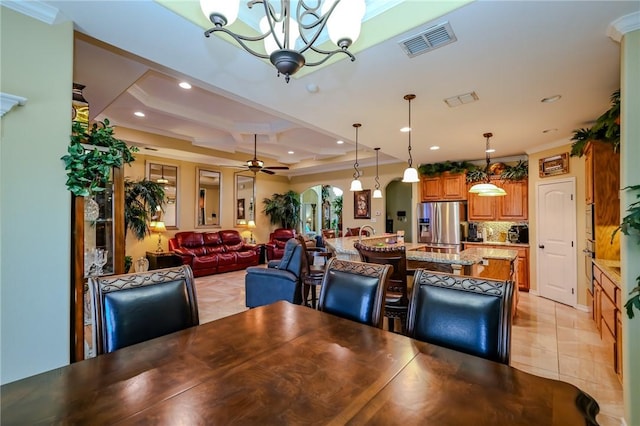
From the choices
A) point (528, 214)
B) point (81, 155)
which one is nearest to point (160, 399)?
point (81, 155)

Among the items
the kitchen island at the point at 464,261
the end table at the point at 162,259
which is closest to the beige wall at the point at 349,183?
the kitchen island at the point at 464,261

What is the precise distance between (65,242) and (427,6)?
2738 millimetres

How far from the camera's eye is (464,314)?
1426 mm

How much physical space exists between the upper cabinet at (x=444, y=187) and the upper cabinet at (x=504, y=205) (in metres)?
0.25

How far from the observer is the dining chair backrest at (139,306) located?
1.42 m

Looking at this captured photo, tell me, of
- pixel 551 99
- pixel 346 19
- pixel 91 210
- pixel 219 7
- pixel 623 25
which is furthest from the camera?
pixel 551 99

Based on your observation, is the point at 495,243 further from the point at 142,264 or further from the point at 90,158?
the point at 142,264

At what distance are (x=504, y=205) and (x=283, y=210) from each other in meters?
5.89

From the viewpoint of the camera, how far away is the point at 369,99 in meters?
3.01

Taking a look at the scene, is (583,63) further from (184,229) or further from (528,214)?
(184,229)

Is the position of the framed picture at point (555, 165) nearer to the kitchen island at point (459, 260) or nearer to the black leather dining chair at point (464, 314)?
the kitchen island at point (459, 260)

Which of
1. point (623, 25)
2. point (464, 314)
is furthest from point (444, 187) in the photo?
point (464, 314)

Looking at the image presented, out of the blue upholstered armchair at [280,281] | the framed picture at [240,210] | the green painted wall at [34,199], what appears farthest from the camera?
the framed picture at [240,210]

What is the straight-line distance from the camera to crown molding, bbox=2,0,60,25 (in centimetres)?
165
